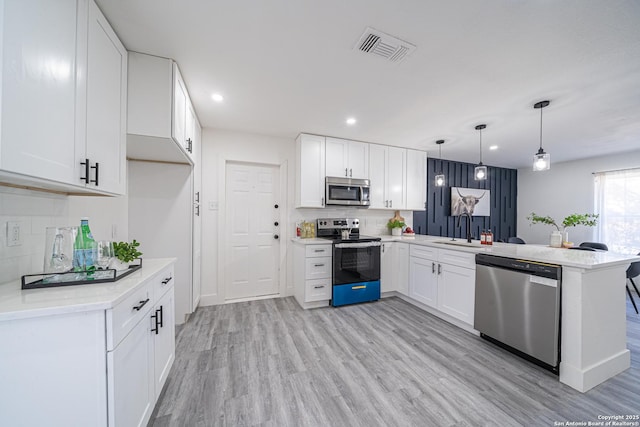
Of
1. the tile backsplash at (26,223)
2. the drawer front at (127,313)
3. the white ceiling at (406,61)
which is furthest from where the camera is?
the white ceiling at (406,61)

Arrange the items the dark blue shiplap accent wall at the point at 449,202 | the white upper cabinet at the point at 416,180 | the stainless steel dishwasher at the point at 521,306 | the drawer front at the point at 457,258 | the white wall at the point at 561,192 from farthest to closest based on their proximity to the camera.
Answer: the dark blue shiplap accent wall at the point at 449,202, the white wall at the point at 561,192, the white upper cabinet at the point at 416,180, the drawer front at the point at 457,258, the stainless steel dishwasher at the point at 521,306

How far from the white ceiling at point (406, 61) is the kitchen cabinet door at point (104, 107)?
146mm

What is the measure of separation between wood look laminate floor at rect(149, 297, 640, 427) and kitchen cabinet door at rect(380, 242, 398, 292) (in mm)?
880

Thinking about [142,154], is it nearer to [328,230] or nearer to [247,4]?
[247,4]

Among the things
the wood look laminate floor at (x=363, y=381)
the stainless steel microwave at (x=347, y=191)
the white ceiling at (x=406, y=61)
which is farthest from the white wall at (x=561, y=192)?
the stainless steel microwave at (x=347, y=191)

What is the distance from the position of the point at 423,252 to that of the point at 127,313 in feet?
10.5

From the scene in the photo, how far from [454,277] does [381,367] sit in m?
1.44

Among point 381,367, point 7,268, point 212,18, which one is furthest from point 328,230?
point 7,268

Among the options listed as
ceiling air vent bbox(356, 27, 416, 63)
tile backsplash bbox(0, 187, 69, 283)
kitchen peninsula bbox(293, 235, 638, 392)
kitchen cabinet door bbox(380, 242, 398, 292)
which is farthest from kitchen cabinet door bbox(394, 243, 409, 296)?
tile backsplash bbox(0, 187, 69, 283)

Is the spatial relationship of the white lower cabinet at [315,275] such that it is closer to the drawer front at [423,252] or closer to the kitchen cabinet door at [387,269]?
the kitchen cabinet door at [387,269]

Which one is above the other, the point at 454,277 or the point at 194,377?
the point at 454,277

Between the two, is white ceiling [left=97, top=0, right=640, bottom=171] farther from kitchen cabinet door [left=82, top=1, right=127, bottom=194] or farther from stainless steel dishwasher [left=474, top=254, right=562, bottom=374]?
stainless steel dishwasher [left=474, top=254, right=562, bottom=374]

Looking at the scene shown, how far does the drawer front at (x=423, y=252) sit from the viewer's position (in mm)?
3007

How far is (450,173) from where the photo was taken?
4.85 meters
